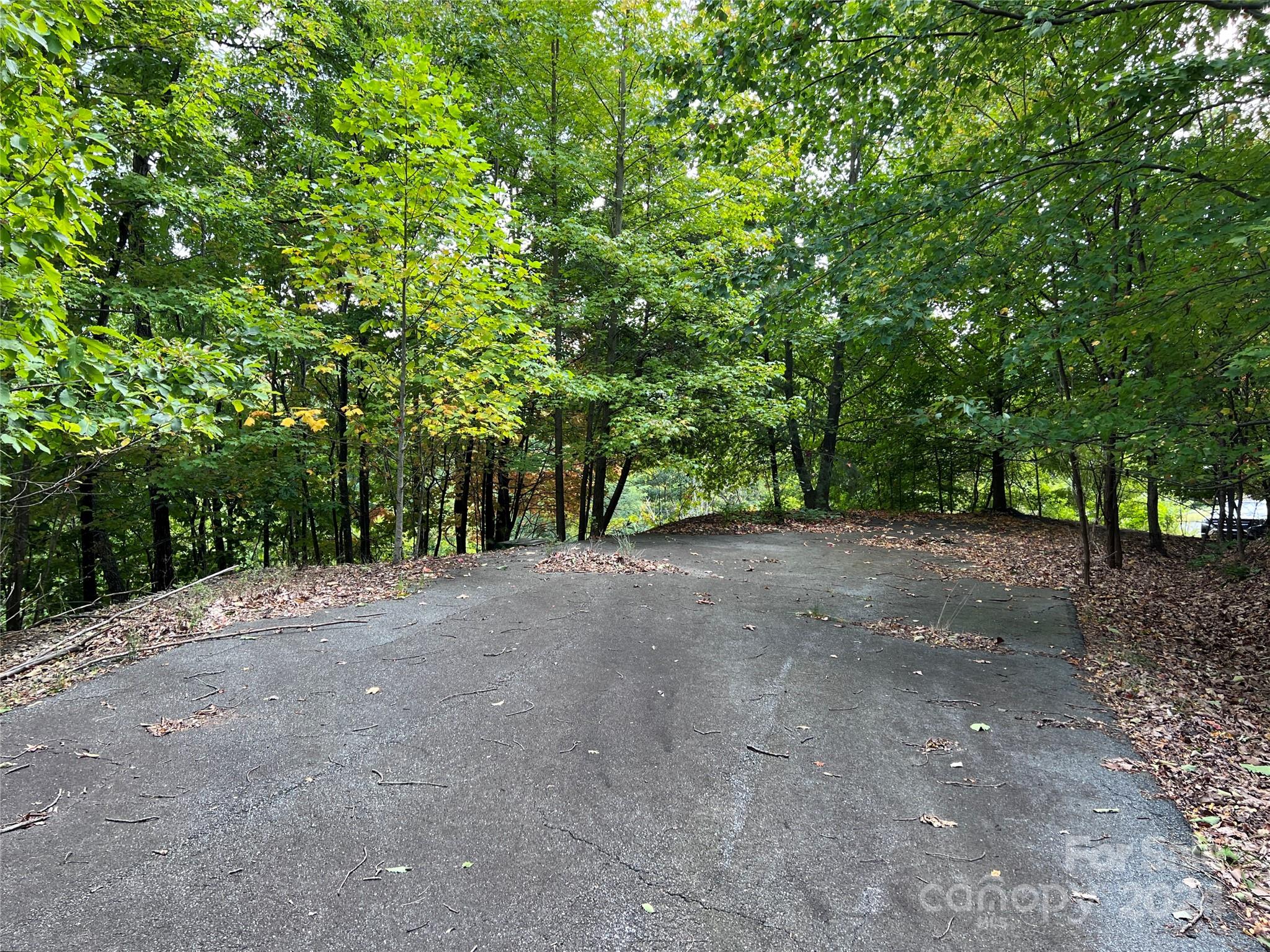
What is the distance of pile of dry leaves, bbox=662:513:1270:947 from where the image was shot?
2.37 meters

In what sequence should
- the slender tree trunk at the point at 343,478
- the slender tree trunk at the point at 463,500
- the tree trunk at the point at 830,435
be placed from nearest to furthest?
the slender tree trunk at the point at 343,478 < the slender tree trunk at the point at 463,500 < the tree trunk at the point at 830,435

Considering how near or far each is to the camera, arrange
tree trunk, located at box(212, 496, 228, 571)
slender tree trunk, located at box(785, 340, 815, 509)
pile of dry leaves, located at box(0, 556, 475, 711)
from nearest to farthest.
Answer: pile of dry leaves, located at box(0, 556, 475, 711), tree trunk, located at box(212, 496, 228, 571), slender tree trunk, located at box(785, 340, 815, 509)

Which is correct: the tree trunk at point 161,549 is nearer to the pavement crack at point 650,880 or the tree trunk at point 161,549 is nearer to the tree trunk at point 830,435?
the pavement crack at point 650,880

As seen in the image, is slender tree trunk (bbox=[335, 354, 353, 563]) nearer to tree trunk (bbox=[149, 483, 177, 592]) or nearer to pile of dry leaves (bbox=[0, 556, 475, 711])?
tree trunk (bbox=[149, 483, 177, 592])

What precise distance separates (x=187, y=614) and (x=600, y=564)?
4.13 metres

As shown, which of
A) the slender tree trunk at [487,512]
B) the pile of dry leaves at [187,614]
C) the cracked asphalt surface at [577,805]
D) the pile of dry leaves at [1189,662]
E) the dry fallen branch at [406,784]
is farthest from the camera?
the slender tree trunk at [487,512]

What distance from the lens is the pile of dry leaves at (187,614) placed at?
11.5 ft

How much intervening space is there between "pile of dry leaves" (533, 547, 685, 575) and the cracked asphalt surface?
2.40 metres

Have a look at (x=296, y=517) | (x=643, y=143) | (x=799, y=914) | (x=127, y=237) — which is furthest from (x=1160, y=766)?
(x=296, y=517)

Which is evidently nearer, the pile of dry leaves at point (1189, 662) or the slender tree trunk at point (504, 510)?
the pile of dry leaves at point (1189, 662)

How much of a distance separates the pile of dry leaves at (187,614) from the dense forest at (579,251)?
1117 mm

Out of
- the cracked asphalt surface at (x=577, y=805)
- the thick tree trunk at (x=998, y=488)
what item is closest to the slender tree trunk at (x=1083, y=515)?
the cracked asphalt surface at (x=577, y=805)

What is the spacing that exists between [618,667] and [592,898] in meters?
1.94

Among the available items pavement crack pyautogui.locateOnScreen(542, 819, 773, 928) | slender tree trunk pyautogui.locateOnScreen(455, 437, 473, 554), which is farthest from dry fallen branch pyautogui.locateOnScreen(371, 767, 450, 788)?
slender tree trunk pyautogui.locateOnScreen(455, 437, 473, 554)
